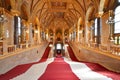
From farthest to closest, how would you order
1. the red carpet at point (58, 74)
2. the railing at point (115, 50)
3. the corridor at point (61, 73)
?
the railing at point (115, 50), the corridor at point (61, 73), the red carpet at point (58, 74)

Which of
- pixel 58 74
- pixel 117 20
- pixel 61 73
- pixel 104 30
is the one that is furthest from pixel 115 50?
pixel 104 30

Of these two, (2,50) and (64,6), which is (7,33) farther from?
(64,6)

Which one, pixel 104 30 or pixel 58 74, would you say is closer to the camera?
pixel 58 74

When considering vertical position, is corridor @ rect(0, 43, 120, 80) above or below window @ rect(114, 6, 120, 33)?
below

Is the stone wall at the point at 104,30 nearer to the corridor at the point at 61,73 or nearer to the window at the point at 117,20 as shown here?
the window at the point at 117,20

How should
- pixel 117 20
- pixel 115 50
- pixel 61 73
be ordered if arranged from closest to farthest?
pixel 61 73
pixel 115 50
pixel 117 20

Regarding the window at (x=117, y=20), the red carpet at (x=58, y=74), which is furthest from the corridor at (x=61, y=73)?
the window at (x=117, y=20)

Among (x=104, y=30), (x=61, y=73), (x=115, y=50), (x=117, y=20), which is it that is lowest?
(x=61, y=73)

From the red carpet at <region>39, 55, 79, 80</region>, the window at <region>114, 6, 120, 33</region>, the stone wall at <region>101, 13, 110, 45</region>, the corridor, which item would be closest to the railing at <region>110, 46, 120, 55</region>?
the corridor

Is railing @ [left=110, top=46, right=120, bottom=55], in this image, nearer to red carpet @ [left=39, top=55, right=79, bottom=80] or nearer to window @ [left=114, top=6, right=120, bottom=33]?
red carpet @ [left=39, top=55, right=79, bottom=80]

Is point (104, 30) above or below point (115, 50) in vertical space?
above

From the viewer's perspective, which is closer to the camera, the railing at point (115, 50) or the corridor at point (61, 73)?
the corridor at point (61, 73)

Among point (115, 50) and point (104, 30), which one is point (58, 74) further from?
point (104, 30)

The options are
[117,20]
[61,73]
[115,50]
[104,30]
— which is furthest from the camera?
[104,30]
